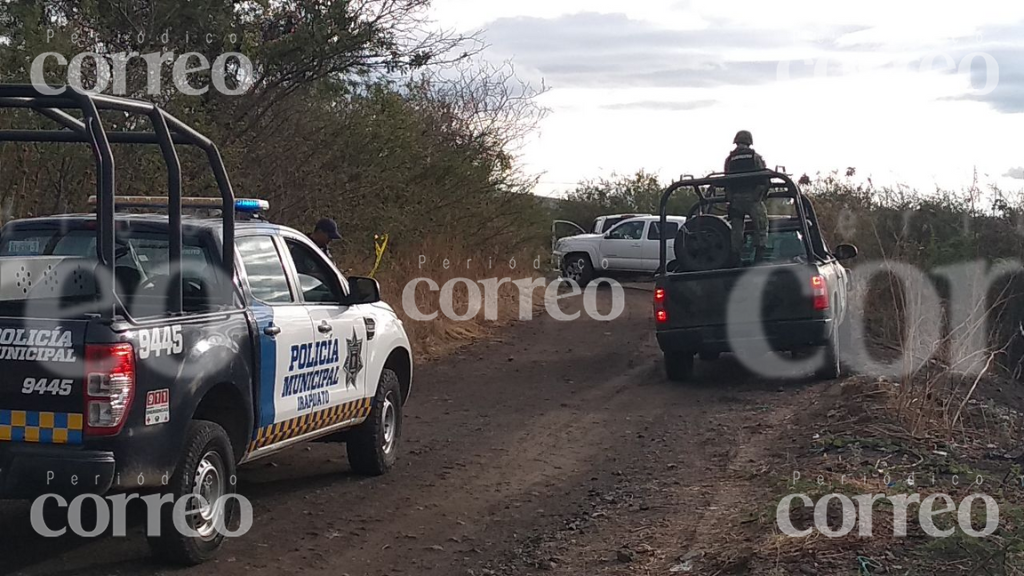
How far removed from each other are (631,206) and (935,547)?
40.9 m

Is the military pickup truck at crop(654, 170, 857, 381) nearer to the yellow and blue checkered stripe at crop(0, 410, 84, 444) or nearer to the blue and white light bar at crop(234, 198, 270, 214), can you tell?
the blue and white light bar at crop(234, 198, 270, 214)

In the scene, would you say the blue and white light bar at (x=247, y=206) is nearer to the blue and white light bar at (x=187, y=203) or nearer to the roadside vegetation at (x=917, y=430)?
the blue and white light bar at (x=187, y=203)

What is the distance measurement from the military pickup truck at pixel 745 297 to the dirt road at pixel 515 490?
492 millimetres

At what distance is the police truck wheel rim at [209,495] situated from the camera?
18.4 feet

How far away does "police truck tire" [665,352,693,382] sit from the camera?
1241 cm

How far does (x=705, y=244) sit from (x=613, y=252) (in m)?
14.4

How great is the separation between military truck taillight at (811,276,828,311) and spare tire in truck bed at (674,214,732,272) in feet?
2.99

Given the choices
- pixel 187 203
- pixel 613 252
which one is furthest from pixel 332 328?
pixel 613 252

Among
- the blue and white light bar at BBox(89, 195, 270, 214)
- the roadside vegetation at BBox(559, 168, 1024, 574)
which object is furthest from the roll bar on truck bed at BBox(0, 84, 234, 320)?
the roadside vegetation at BBox(559, 168, 1024, 574)

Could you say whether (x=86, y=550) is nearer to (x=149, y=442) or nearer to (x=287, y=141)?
(x=149, y=442)

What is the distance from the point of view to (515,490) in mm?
7652

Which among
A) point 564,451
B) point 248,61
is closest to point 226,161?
point 248,61

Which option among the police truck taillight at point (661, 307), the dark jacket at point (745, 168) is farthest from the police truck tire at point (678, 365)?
the dark jacket at point (745, 168)

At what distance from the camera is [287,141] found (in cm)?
1351
